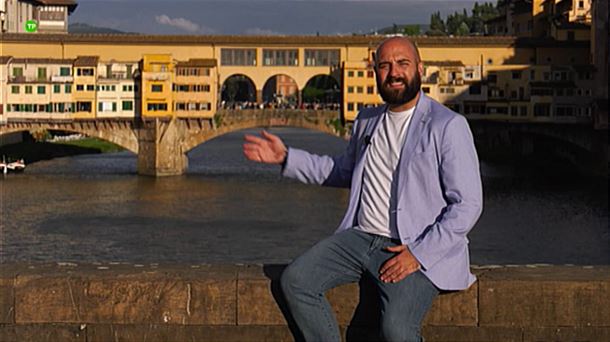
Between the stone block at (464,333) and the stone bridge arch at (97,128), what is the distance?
38.4 m

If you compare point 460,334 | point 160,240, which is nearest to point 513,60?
point 160,240

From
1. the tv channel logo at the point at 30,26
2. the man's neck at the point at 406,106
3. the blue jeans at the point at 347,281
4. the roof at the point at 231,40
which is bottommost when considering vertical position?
the blue jeans at the point at 347,281

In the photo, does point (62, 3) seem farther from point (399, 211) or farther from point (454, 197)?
point (454, 197)

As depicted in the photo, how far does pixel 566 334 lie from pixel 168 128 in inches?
1511

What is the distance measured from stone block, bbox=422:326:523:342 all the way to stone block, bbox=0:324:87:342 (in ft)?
4.51

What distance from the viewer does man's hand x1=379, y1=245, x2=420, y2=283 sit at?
379 centimetres

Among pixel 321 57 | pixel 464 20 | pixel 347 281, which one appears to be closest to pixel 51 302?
pixel 347 281

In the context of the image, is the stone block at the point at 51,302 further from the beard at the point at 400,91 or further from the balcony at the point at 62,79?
the balcony at the point at 62,79

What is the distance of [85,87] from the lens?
41.7 metres

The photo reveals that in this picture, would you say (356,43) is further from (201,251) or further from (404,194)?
(404,194)

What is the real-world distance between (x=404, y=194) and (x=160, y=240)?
1831cm

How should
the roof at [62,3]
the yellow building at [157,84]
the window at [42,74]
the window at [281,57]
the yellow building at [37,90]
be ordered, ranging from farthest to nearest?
the roof at [62,3] < the window at [281,57] < the yellow building at [157,84] < the yellow building at [37,90] < the window at [42,74]

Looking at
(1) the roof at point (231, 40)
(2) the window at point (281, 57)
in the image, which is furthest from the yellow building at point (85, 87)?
(2) the window at point (281, 57)

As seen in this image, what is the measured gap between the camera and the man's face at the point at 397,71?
13.0 ft
